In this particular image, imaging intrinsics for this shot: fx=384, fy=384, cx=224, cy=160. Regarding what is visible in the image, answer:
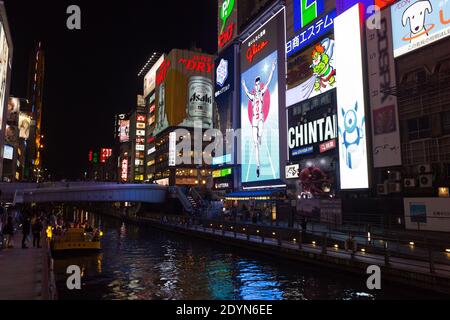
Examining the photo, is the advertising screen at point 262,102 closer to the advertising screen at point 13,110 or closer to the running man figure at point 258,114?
→ the running man figure at point 258,114

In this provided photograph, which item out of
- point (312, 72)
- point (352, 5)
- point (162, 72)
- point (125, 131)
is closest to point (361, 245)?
point (352, 5)

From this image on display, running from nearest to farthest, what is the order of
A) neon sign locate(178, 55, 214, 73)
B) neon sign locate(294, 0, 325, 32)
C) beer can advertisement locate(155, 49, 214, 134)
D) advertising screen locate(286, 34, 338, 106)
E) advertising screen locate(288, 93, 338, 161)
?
advertising screen locate(288, 93, 338, 161)
advertising screen locate(286, 34, 338, 106)
neon sign locate(294, 0, 325, 32)
beer can advertisement locate(155, 49, 214, 134)
neon sign locate(178, 55, 214, 73)

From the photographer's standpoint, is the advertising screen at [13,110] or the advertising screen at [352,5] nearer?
the advertising screen at [352,5]

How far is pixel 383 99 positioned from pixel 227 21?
216 feet

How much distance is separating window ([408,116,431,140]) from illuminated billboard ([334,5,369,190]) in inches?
254

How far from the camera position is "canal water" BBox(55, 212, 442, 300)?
18.1m

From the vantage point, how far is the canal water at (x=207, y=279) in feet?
59.4

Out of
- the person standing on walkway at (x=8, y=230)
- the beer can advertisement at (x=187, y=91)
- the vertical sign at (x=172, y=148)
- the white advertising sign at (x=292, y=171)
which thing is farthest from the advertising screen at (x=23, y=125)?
the person standing on walkway at (x=8, y=230)

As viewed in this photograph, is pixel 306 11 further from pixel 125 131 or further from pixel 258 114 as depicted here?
pixel 125 131

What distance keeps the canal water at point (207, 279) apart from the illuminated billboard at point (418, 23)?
2523cm

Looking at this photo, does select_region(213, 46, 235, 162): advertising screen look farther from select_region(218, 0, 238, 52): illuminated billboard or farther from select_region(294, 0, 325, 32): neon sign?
select_region(294, 0, 325, 32): neon sign

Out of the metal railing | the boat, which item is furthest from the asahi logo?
the boat

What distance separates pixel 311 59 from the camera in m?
57.5
